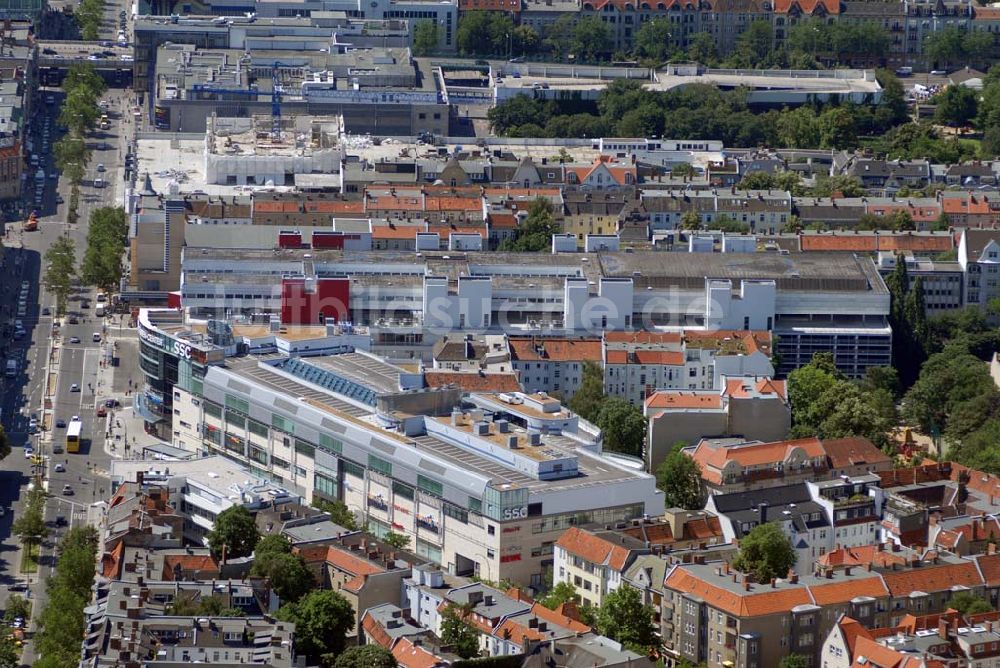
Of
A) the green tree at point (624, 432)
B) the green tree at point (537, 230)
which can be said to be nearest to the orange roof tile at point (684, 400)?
the green tree at point (624, 432)

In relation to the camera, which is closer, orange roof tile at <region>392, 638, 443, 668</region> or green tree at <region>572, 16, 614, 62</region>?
orange roof tile at <region>392, 638, 443, 668</region>

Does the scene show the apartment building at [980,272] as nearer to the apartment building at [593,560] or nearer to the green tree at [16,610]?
the apartment building at [593,560]

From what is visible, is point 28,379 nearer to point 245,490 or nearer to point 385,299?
point 385,299

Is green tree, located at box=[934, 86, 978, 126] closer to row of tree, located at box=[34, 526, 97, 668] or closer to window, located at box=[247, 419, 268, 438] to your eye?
window, located at box=[247, 419, 268, 438]

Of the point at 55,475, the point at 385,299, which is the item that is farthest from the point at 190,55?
the point at 55,475

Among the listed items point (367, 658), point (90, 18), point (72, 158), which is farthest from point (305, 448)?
point (90, 18)

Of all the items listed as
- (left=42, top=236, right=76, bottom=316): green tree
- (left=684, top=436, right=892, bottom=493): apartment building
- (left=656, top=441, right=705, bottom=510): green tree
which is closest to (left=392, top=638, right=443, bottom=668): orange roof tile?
(left=656, top=441, right=705, bottom=510): green tree

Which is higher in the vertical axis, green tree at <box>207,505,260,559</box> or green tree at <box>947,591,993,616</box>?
green tree at <box>207,505,260,559</box>
